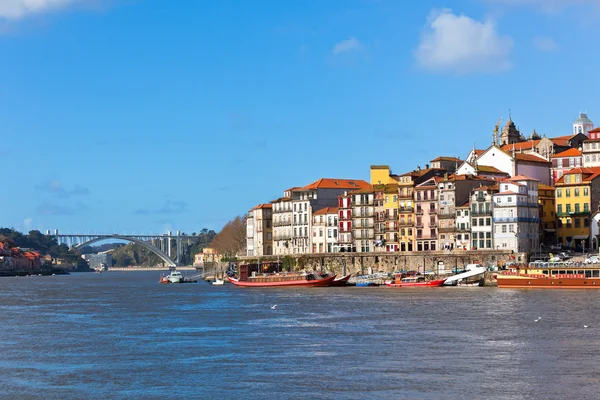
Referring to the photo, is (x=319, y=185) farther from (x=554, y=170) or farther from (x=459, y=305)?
(x=459, y=305)

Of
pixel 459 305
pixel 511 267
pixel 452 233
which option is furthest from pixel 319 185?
pixel 459 305

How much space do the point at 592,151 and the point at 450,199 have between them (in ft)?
68.9

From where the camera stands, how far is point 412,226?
142000 millimetres

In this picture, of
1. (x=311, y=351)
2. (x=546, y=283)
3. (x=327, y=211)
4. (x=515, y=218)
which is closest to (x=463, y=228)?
(x=515, y=218)

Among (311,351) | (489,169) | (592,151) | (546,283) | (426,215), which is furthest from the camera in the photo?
(489,169)

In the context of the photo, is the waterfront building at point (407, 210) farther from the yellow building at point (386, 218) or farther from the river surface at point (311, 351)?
the river surface at point (311, 351)

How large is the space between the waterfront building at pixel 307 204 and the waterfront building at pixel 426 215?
19854 mm

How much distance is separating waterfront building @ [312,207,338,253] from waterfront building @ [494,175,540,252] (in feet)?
103

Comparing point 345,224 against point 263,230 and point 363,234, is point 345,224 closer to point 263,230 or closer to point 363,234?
point 363,234

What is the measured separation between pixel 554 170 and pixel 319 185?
36.2 meters

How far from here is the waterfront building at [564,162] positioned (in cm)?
14375

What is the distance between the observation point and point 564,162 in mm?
144750

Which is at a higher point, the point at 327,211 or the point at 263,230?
the point at 327,211

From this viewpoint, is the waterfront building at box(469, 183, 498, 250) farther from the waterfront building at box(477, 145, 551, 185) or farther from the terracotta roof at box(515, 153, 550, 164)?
the terracotta roof at box(515, 153, 550, 164)
